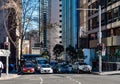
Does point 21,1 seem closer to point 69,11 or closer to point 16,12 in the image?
point 16,12

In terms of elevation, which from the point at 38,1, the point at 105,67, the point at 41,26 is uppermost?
the point at 38,1

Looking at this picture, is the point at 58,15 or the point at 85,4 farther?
the point at 58,15

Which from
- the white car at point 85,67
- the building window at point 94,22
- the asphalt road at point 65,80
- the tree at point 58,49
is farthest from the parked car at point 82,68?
the tree at point 58,49

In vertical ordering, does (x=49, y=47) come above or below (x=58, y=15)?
below

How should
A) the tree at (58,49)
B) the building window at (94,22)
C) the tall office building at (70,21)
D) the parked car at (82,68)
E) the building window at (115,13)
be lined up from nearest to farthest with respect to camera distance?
1. the parked car at (82,68)
2. the building window at (115,13)
3. the building window at (94,22)
4. the tall office building at (70,21)
5. the tree at (58,49)

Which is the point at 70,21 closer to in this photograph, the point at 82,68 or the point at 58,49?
the point at 58,49

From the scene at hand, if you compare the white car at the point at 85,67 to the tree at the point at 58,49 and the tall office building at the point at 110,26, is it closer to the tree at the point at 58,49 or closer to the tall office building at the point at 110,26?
the tall office building at the point at 110,26

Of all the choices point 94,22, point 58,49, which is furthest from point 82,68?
point 58,49

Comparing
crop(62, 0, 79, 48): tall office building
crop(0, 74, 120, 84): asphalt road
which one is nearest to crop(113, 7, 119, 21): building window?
crop(0, 74, 120, 84): asphalt road

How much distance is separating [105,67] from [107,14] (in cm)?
1218

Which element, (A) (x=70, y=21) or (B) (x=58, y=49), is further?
(B) (x=58, y=49)

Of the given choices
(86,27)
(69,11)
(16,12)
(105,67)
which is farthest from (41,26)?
(69,11)

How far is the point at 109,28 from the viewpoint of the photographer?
2844 inches

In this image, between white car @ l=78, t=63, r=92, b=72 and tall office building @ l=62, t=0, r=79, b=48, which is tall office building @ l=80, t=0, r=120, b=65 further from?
tall office building @ l=62, t=0, r=79, b=48
